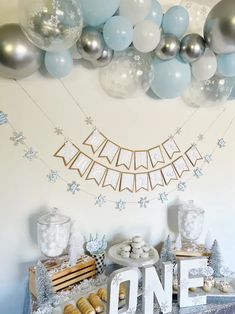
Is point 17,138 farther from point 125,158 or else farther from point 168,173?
point 168,173

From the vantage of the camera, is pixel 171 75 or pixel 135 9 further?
pixel 171 75

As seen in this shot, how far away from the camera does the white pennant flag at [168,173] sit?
70.3 inches

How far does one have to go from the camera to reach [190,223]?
1710mm

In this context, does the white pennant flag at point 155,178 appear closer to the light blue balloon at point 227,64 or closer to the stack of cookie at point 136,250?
the stack of cookie at point 136,250

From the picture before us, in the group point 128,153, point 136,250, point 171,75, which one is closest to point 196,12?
point 171,75

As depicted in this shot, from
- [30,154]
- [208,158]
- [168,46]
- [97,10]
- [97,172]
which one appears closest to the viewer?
[97,10]

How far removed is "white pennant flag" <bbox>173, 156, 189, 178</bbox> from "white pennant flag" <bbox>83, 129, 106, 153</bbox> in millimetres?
413

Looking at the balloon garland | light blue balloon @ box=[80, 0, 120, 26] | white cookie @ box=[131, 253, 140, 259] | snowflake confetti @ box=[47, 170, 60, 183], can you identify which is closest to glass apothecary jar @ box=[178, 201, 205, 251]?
white cookie @ box=[131, 253, 140, 259]

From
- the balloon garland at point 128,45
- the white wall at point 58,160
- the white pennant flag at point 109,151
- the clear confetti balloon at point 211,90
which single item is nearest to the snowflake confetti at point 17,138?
the white wall at point 58,160

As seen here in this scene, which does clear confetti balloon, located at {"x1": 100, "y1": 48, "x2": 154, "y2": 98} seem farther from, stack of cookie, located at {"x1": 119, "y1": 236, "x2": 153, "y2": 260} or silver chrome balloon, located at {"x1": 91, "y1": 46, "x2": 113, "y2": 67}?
stack of cookie, located at {"x1": 119, "y1": 236, "x2": 153, "y2": 260}

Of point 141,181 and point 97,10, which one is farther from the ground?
point 97,10

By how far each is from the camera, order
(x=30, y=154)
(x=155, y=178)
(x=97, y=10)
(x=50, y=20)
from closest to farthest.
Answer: (x=50, y=20)
(x=97, y=10)
(x=30, y=154)
(x=155, y=178)

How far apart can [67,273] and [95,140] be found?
61 cm

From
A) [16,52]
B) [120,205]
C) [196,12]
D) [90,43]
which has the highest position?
[196,12]
